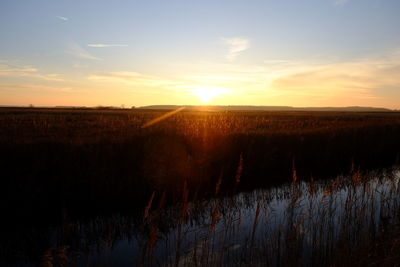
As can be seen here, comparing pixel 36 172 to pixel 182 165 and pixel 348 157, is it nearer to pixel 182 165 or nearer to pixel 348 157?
pixel 182 165

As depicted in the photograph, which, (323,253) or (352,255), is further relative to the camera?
(323,253)

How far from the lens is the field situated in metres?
5.95

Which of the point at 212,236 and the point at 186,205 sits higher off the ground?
the point at 186,205

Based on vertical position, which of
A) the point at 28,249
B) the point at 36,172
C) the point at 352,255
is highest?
the point at 36,172

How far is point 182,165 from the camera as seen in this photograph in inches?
456

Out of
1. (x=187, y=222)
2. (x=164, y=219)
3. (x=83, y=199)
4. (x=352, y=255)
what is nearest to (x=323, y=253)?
(x=352, y=255)

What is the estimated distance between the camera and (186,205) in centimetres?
466

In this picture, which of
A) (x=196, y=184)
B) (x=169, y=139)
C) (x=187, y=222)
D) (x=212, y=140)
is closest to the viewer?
(x=187, y=222)

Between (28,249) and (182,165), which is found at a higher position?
(182,165)

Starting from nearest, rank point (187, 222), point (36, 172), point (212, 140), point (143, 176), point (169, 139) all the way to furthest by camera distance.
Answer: point (187, 222) < point (36, 172) < point (143, 176) < point (169, 139) < point (212, 140)

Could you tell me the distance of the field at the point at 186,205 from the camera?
5953 millimetres

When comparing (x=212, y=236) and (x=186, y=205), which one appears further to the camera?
(x=212, y=236)

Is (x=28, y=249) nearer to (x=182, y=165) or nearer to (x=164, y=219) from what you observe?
(x=164, y=219)

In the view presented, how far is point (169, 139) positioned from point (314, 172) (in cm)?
715
